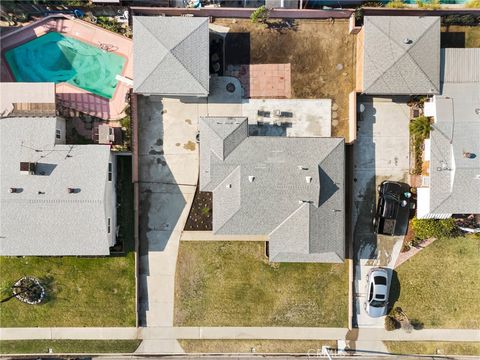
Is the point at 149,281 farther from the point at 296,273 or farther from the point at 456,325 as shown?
the point at 456,325

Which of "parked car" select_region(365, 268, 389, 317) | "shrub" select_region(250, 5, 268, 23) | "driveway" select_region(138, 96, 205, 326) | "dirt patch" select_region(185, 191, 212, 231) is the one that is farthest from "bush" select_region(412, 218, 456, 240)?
"shrub" select_region(250, 5, 268, 23)

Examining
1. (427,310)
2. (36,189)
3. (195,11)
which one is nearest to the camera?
(36,189)

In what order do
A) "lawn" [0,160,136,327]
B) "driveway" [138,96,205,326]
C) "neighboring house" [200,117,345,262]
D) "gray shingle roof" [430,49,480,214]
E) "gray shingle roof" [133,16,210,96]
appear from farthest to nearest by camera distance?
"lawn" [0,160,136,327]
"driveway" [138,96,205,326]
"gray shingle roof" [430,49,480,214]
"neighboring house" [200,117,345,262]
"gray shingle roof" [133,16,210,96]

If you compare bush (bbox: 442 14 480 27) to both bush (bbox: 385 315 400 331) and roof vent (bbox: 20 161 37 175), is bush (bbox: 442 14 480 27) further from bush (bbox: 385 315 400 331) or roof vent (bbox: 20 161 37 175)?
roof vent (bbox: 20 161 37 175)

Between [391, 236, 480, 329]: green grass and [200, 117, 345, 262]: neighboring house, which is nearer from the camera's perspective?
[200, 117, 345, 262]: neighboring house

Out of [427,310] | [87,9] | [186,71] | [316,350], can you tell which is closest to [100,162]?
[186,71]

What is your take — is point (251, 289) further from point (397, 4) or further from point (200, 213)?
point (397, 4)

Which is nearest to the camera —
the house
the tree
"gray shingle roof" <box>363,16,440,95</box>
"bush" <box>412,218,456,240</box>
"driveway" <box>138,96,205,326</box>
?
the house
